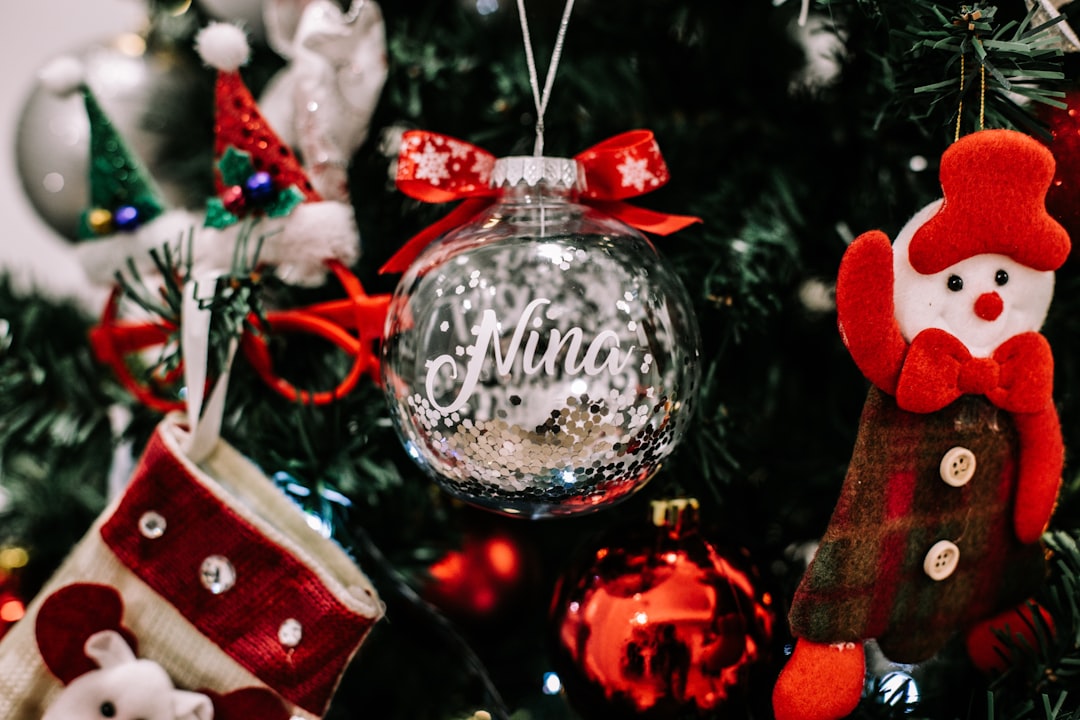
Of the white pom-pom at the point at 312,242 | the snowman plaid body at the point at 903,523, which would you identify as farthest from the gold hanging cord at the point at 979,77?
the white pom-pom at the point at 312,242

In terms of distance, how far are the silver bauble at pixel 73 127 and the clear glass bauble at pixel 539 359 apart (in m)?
0.53

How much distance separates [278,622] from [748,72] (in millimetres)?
568

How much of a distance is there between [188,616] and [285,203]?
292mm

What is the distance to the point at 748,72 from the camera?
72cm

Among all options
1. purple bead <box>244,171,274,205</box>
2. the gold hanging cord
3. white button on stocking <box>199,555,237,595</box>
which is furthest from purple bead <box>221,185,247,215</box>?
the gold hanging cord

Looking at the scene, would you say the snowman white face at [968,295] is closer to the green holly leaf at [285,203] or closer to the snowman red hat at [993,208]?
the snowman red hat at [993,208]

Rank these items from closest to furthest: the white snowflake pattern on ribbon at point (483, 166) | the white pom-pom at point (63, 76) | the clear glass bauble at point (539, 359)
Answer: the clear glass bauble at point (539, 359), the white snowflake pattern on ribbon at point (483, 166), the white pom-pom at point (63, 76)

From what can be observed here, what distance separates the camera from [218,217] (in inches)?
24.1

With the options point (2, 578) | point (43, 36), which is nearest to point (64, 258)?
point (43, 36)

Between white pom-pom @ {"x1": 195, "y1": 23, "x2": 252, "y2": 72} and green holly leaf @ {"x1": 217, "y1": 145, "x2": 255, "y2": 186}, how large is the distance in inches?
2.4

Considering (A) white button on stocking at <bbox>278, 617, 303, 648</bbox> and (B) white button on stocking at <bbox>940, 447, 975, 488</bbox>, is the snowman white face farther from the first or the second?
(A) white button on stocking at <bbox>278, 617, 303, 648</bbox>

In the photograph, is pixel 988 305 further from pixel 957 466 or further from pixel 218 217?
pixel 218 217

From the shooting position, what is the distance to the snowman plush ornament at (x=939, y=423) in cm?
44

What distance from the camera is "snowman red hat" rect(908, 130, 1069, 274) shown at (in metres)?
0.43
